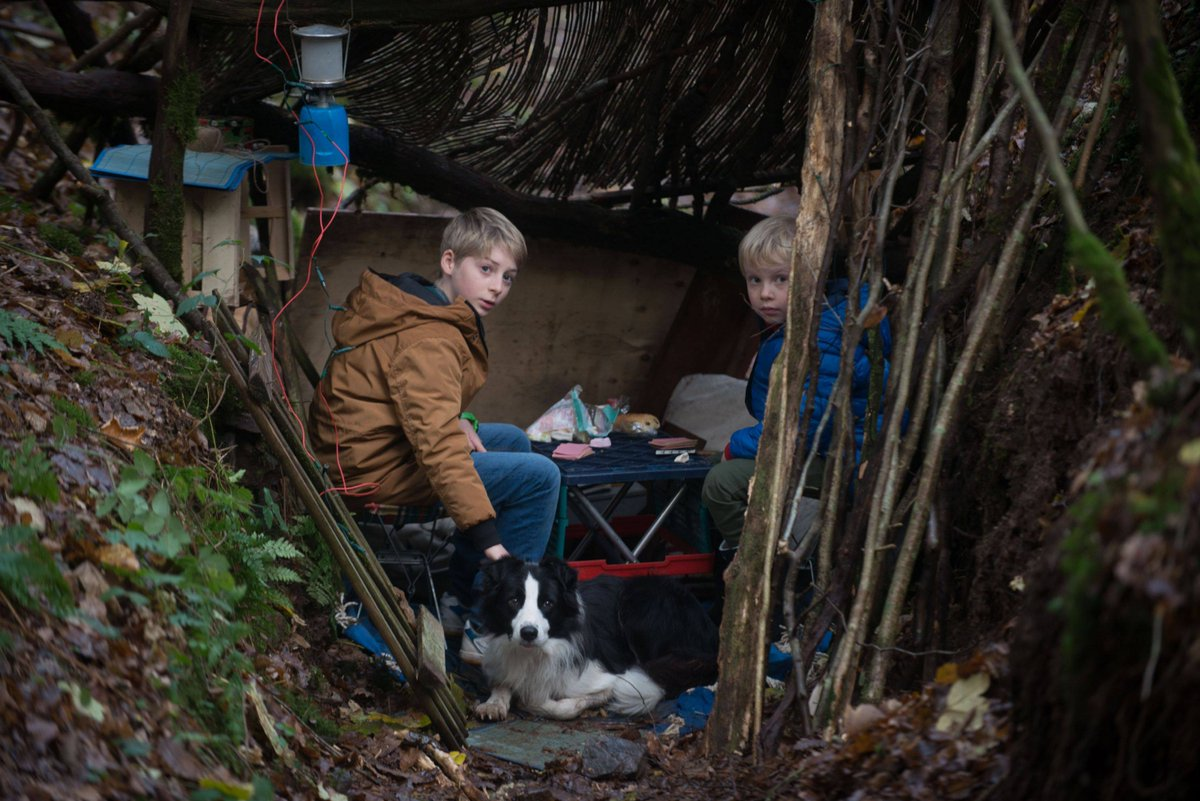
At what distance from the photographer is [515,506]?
5.17 meters

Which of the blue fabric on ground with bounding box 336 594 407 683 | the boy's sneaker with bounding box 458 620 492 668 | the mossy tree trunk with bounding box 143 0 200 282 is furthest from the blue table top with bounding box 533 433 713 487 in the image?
the mossy tree trunk with bounding box 143 0 200 282

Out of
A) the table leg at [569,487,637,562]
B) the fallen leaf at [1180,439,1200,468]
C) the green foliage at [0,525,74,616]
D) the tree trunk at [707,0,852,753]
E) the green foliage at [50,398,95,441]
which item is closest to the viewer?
the fallen leaf at [1180,439,1200,468]

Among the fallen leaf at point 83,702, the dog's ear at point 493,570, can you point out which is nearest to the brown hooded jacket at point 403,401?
the dog's ear at point 493,570

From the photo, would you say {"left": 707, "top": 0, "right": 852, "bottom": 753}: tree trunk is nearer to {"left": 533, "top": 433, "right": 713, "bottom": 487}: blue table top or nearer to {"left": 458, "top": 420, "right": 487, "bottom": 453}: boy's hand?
{"left": 533, "top": 433, "right": 713, "bottom": 487}: blue table top

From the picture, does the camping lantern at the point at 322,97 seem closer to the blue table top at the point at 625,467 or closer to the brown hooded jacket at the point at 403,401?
the brown hooded jacket at the point at 403,401

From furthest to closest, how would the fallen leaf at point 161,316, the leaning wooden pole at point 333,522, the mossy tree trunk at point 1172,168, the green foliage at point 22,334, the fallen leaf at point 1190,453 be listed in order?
1. the fallen leaf at point 161,316
2. the leaning wooden pole at point 333,522
3. the green foliage at point 22,334
4. the mossy tree trunk at point 1172,168
5. the fallen leaf at point 1190,453

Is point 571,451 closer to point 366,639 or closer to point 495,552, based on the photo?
point 495,552

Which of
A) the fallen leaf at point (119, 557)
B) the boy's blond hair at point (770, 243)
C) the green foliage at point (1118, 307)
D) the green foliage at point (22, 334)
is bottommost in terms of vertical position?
the fallen leaf at point (119, 557)

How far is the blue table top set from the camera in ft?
17.4

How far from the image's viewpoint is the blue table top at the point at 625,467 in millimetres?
5297

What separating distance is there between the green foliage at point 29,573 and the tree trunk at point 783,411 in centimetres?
193

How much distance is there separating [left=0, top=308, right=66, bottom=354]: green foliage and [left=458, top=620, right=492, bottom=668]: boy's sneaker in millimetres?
2143

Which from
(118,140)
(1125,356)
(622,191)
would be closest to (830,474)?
(1125,356)

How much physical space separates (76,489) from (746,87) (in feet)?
13.3
